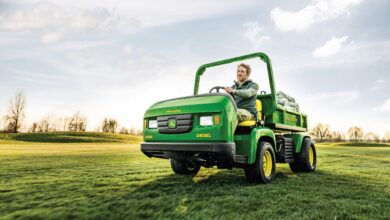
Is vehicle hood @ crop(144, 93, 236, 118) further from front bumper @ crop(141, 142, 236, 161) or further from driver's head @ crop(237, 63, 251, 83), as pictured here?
driver's head @ crop(237, 63, 251, 83)

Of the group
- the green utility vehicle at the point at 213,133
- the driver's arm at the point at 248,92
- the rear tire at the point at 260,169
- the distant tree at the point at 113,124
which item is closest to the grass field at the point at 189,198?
the rear tire at the point at 260,169

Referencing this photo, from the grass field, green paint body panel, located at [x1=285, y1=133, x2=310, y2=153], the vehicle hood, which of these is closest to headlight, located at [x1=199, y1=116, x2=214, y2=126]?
the vehicle hood

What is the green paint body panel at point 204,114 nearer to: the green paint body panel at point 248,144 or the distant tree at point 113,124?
the green paint body panel at point 248,144

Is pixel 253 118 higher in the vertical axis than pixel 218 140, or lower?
higher

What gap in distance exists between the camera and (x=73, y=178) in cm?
663

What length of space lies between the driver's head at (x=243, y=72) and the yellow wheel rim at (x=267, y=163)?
155 cm

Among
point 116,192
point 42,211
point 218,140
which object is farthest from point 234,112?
point 42,211

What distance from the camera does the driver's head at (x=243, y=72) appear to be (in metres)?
6.35

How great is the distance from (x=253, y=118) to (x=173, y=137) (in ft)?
5.33

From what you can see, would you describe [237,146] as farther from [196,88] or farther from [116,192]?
[196,88]

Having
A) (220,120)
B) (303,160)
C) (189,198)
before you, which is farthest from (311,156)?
(189,198)

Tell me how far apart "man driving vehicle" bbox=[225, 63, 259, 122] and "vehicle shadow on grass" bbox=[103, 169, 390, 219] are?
4.19 ft

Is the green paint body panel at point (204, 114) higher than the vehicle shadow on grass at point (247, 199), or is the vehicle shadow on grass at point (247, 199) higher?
the green paint body panel at point (204, 114)

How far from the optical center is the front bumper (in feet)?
16.0
